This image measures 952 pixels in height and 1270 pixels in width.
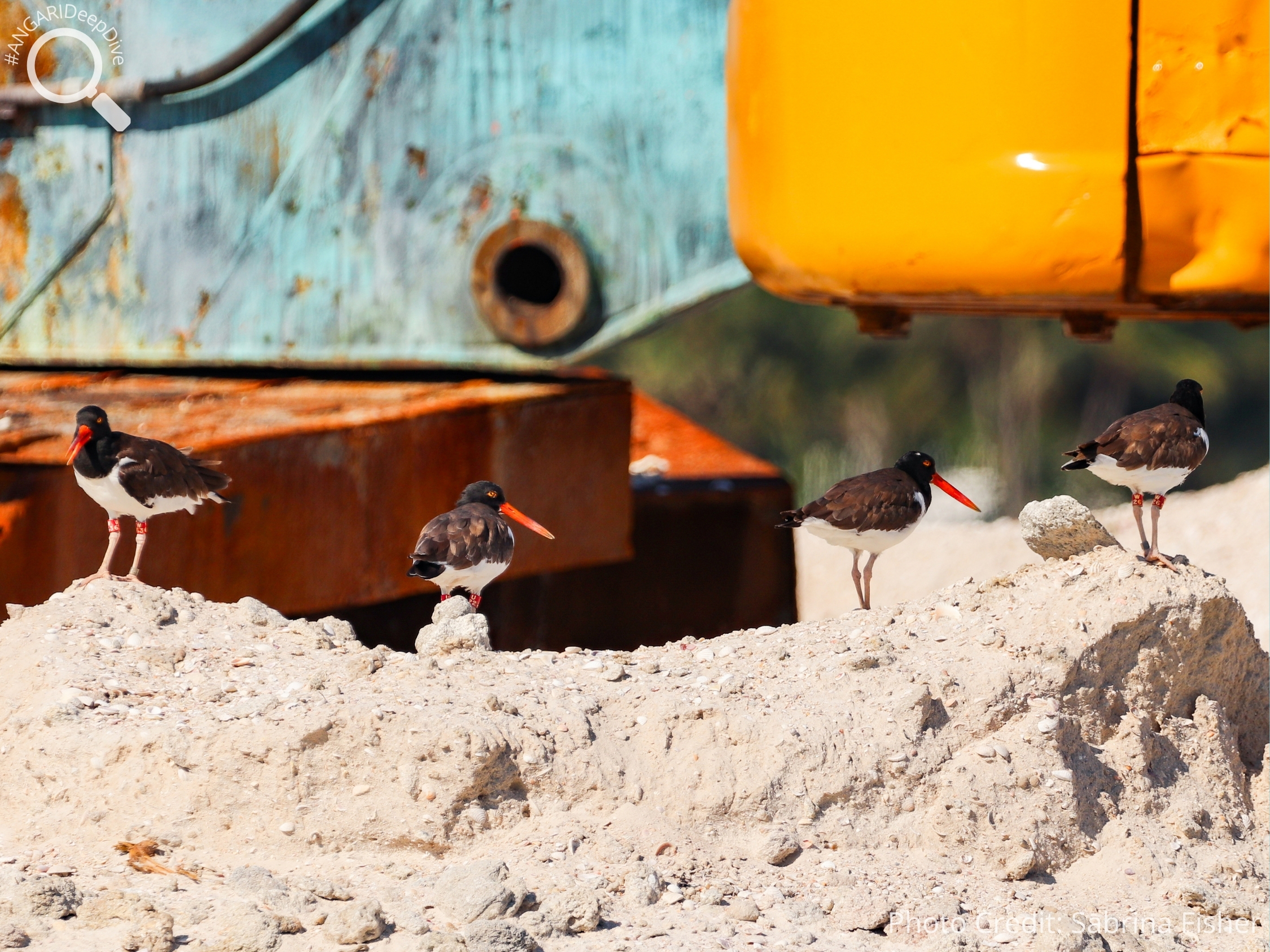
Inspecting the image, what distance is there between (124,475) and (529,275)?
7.68 ft

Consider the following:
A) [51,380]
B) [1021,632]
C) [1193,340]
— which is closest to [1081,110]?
[1021,632]

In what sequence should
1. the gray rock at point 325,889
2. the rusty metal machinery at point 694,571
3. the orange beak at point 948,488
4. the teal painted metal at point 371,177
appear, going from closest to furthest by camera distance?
1. the gray rock at point 325,889
2. the orange beak at point 948,488
3. the teal painted metal at point 371,177
4. the rusty metal machinery at point 694,571

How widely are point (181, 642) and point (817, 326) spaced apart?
1892cm

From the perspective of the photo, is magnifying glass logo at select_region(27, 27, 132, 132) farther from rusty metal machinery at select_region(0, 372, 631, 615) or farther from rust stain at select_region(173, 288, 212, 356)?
rusty metal machinery at select_region(0, 372, 631, 615)

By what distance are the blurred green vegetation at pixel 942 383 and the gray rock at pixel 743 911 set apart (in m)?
16.9

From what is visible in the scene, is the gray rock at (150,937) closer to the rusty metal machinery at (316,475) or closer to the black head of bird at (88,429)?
the black head of bird at (88,429)

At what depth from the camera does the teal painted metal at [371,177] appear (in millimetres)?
5922

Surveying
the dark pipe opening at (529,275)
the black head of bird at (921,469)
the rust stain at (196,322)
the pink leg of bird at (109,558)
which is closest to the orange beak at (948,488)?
the black head of bird at (921,469)

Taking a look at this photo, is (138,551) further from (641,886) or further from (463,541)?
(641,886)

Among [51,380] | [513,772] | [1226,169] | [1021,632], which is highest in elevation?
[1226,169]

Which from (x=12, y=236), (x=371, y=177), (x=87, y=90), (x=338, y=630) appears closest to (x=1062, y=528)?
(x=338, y=630)

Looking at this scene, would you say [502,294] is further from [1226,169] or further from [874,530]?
[1226,169]

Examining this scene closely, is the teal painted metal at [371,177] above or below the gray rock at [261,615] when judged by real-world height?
above

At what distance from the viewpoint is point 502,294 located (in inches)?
237
